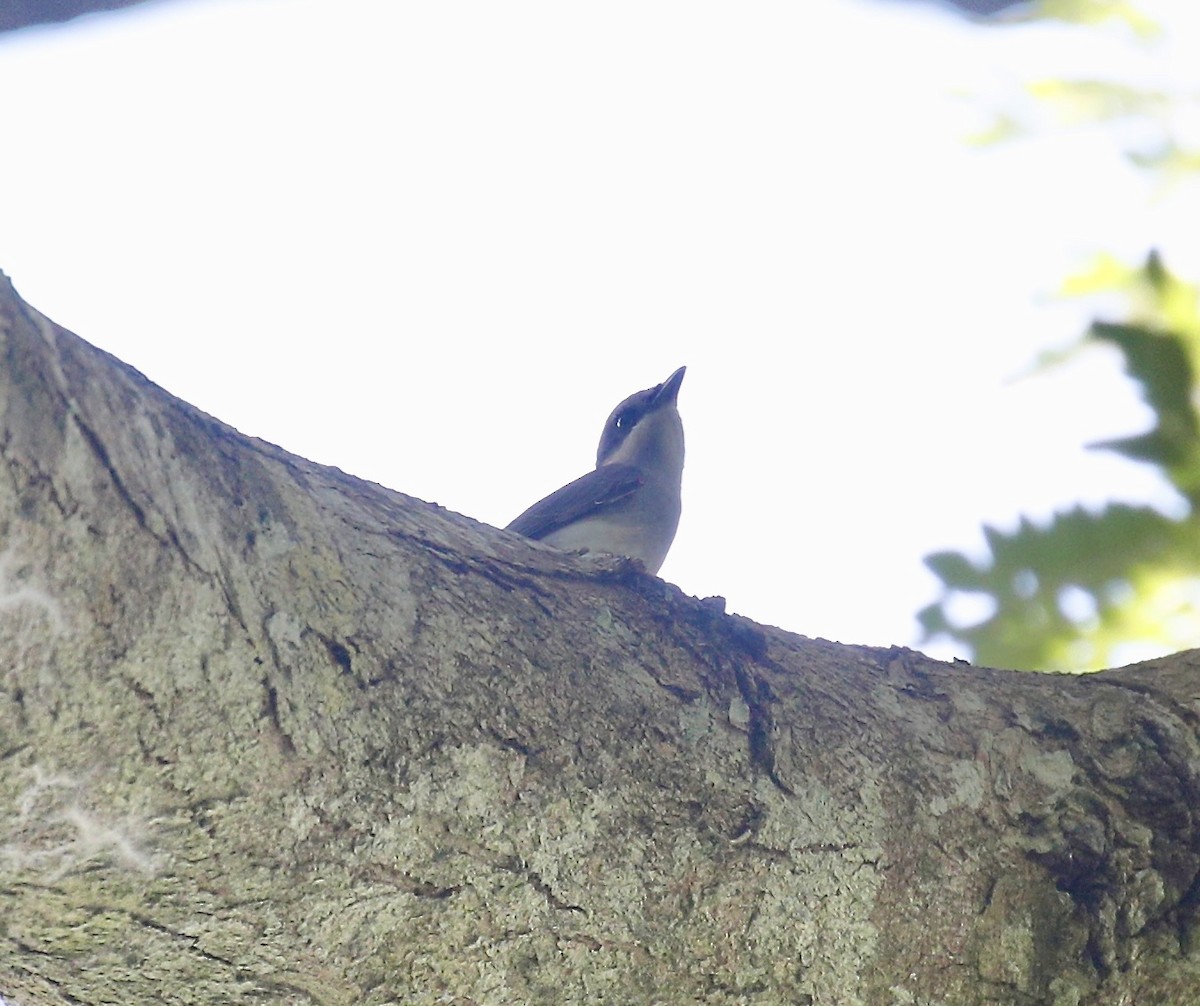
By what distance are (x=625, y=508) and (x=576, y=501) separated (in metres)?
0.24

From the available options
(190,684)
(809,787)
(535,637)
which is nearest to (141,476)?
(190,684)

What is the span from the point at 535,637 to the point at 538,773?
0.30m

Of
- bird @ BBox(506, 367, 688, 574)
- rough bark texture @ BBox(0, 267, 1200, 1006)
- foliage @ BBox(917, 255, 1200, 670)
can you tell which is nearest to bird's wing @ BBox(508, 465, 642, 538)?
bird @ BBox(506, 367, 688, 574)

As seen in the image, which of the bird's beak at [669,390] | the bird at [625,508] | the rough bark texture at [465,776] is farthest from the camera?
the bird's beak at [669,390]

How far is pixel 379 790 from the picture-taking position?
2.15 m

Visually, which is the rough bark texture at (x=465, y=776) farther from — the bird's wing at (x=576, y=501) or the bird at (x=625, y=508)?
the bird's wing at (x=576, y=501)

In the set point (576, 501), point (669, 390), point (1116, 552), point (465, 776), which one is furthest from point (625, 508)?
point (465, 776)

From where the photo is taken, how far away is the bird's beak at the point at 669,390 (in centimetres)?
719

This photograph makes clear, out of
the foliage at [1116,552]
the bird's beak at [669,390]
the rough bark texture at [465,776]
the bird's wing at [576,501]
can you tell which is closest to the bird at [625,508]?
the bird's wing at [576,501]

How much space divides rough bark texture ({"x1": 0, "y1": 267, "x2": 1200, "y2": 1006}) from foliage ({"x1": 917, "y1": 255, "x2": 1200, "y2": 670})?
67 cm

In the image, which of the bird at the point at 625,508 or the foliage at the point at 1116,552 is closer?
the foliage at the point at 1116,552

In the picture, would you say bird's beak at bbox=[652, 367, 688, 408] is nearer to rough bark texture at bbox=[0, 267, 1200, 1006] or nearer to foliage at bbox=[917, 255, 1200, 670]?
foliage at bbox=[917, 255, 1200, 670]

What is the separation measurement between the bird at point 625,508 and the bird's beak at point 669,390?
21 centimetres

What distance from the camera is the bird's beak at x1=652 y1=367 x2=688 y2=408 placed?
719 centimetres
